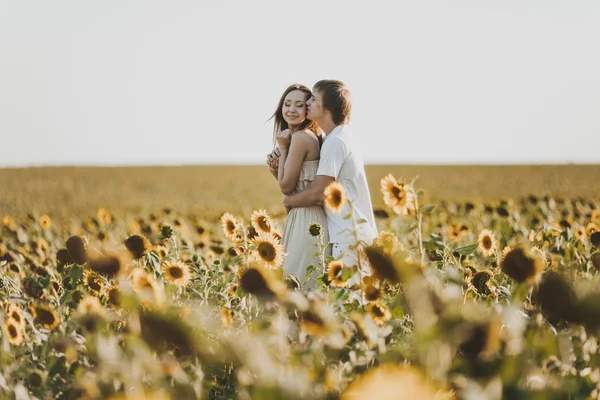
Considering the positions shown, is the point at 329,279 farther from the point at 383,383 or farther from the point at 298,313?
the point at 383,383

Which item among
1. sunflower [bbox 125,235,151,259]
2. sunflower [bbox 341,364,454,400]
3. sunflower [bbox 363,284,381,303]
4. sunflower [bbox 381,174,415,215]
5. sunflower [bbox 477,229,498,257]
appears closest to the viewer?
sunflower [bbox 341,364,454,400]

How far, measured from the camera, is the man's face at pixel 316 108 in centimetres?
475

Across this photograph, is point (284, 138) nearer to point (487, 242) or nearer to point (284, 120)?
point (284, 120)

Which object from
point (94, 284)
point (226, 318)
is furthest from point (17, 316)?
point (226, 318)

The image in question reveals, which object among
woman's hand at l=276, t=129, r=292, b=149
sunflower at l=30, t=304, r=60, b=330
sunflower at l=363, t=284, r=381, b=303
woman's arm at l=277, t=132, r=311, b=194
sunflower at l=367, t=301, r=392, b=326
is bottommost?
sunflower at l=30, t=304, r=60, b=330

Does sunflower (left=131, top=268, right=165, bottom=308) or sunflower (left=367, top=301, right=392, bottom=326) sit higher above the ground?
sunflower (left=131, top=268, right=165, bottom=308)

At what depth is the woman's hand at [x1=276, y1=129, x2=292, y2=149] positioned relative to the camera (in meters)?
4.82

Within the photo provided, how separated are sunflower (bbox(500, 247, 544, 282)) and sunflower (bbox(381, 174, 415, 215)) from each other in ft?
1.75

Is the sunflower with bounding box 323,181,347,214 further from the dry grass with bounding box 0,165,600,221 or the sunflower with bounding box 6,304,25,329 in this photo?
the dry grass with bounding box 0,165,600,221

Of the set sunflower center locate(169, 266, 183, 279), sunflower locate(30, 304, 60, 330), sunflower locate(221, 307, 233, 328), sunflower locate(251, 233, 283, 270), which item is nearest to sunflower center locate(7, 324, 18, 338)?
sunflower locate(30, 304, 60, 330)

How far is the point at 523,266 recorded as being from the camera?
2396 millimetres

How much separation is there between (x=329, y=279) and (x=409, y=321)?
38cm

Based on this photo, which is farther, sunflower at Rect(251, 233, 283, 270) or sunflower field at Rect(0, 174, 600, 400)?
sunflower at Rect(251, 233, 283, 270)

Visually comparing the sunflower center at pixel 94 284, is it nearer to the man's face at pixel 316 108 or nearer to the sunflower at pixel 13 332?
the sunflower at pixel 13 332
